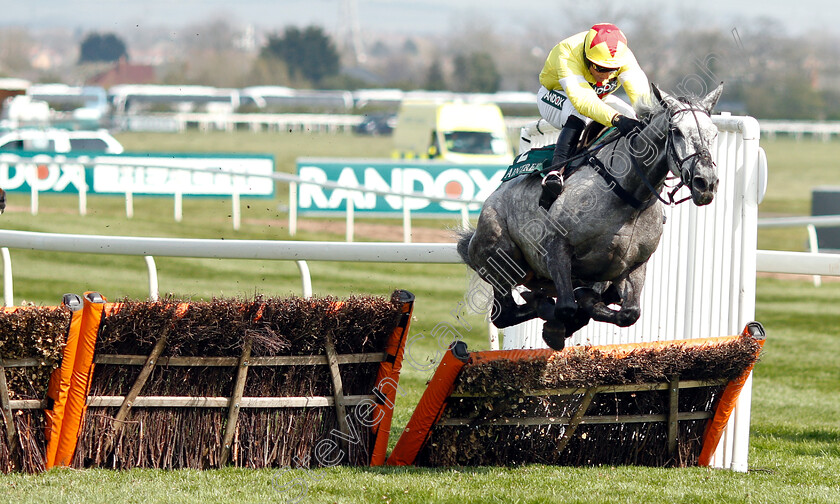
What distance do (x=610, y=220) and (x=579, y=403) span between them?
1113mm

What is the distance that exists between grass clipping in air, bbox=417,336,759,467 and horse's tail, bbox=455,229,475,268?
22.7 inches

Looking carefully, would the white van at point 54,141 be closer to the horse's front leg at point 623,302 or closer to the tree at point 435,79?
the horse's front leg at point 623,302

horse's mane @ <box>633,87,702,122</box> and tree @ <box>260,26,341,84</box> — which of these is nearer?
horse's mane @ <box>633,87,702,122</box>

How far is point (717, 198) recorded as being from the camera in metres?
5.09

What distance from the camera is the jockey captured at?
419 centimetres

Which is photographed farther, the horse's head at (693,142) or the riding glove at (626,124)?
the riding glove at (626,124)

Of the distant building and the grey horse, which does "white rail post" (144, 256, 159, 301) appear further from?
the distant building

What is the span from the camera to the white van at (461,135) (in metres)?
21.9

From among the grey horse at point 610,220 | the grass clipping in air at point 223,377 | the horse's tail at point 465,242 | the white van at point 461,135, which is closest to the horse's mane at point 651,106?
the grey horse at point 610,220

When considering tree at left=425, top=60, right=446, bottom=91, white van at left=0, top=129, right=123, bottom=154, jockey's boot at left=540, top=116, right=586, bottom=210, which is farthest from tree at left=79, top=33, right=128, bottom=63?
tree at left=425, top=60, right=446, bottom=91

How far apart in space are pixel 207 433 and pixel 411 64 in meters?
62.7

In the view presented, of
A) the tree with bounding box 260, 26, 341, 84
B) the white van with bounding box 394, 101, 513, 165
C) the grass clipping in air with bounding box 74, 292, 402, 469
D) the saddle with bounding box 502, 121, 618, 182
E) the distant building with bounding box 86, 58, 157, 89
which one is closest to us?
the saddle with bounding box 502, 121, 618, 182

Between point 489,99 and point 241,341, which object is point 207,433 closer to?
point 241,341

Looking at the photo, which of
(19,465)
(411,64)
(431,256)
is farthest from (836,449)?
(411,64)
